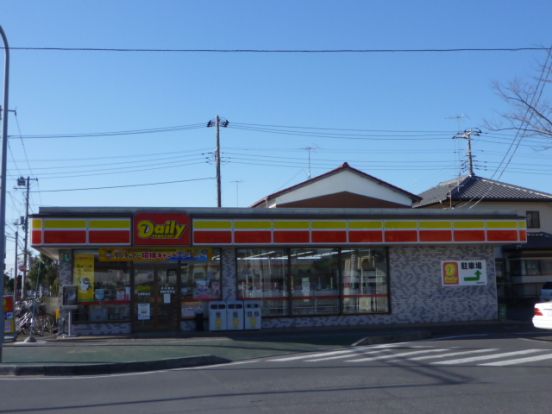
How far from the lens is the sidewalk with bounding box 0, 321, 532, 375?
558 inches

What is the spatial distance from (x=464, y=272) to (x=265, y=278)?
25.3ft

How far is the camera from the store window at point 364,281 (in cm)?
2342

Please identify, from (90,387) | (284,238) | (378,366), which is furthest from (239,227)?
(90,387)

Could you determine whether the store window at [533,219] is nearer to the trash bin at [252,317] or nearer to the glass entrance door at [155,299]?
the trash bin at [252,317]

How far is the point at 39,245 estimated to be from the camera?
20.0m

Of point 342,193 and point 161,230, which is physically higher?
point 342,193

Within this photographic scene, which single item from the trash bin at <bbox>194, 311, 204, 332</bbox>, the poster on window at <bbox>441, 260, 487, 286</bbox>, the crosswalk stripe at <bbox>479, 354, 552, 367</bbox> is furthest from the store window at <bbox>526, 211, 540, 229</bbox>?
the crosswalk stripe at <bbox>479, 354, 552, 367</bbox>

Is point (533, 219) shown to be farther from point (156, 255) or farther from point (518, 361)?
point (518, 361)

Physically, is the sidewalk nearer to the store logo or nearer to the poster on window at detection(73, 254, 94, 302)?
the poster on window at detection(73, 254, 94, 302)

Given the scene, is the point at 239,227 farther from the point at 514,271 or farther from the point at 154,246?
the point at 514,271

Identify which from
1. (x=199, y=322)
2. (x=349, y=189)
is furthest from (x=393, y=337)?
(x=349, y=189)

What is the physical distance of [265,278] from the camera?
22.7m

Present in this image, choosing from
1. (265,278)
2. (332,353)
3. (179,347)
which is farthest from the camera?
(265,278)

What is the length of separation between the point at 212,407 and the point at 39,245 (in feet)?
41.2
